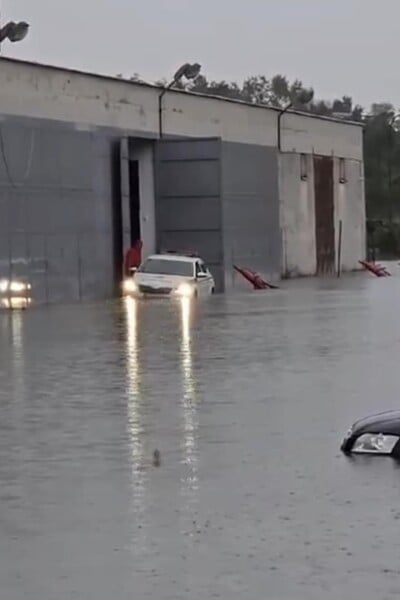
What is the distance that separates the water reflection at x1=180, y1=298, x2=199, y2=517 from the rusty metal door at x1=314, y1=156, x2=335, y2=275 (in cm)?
4884

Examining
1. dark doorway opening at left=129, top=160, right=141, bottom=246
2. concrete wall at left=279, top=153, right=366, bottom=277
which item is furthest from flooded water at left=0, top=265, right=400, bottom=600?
concrete wall at left=279, top=153, right=366, bottom=277

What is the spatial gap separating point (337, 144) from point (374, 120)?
6865cm

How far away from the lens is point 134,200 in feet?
191

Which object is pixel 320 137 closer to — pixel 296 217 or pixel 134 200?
pixel 296 217

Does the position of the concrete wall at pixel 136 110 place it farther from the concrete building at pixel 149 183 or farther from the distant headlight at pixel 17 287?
the distant headlight at pixel 17 287

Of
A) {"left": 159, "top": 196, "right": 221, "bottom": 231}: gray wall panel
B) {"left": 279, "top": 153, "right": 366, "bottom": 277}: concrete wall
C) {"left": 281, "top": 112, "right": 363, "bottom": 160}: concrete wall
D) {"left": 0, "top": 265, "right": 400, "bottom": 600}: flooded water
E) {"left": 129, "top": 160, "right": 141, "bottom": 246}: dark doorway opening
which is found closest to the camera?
{"left": 0, "top": 265, "right": 400, "bottom": 600}: flooded water

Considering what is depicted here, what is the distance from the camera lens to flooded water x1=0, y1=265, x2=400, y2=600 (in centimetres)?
820

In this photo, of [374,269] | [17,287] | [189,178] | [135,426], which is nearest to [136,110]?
[189,178]

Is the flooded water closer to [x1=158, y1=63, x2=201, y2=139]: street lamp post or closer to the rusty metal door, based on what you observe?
[x1=158, y1=63, x2=201, y2=139]: street lamp post

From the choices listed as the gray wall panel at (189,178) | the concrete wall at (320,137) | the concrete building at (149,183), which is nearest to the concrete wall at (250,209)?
the concrete building at (149,183)

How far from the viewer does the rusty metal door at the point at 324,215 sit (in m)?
75.2

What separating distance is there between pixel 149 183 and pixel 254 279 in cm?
537

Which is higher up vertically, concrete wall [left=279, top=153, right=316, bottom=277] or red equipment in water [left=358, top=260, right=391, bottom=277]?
concrete wall [left=279, top=153, right=316, bottom=277]

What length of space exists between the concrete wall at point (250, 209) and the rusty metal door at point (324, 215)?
6.08 meters
